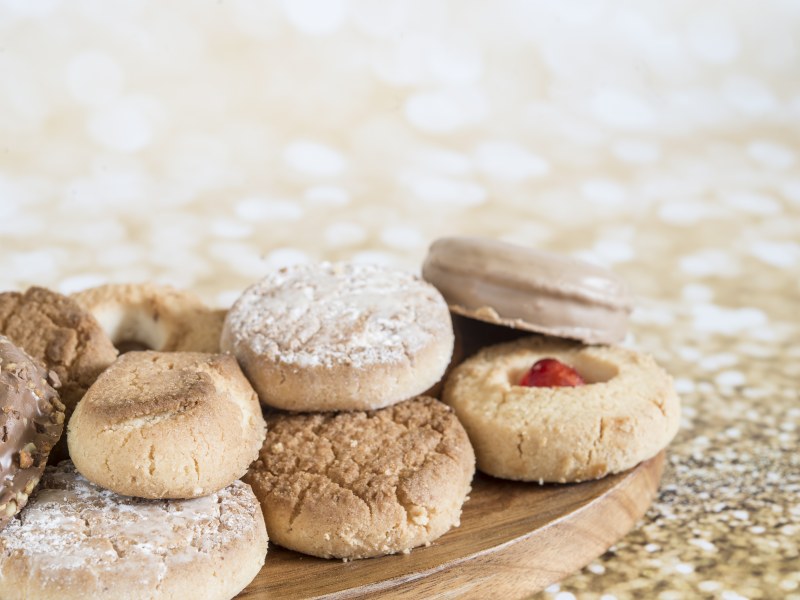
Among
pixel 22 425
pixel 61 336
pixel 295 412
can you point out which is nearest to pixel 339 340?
pixel 295 412

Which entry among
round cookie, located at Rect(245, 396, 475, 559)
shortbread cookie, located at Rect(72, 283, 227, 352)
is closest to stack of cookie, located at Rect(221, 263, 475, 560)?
round cookie, located at Rect(245, 396, 475, 559)

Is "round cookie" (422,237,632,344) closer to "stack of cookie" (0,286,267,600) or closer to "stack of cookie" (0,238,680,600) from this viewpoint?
"stack of cookie" (0,238,680,600)

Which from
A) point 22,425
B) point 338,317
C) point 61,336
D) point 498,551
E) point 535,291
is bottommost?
point 498,551

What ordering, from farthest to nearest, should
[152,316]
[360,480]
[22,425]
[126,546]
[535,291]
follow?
1. [152,316]
2. [535,291]
3. [360,480]
4. [22,425]
5. [126,546]

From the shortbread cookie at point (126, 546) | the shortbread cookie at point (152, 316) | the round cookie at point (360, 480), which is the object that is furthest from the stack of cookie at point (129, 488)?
the shortbread cookie at point (152, 316)

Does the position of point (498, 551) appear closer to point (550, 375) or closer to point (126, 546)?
point (550, 375)

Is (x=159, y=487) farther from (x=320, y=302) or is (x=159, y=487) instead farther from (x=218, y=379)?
(x=320, y=302)

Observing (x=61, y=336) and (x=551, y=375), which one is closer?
(x=61, y=336)
